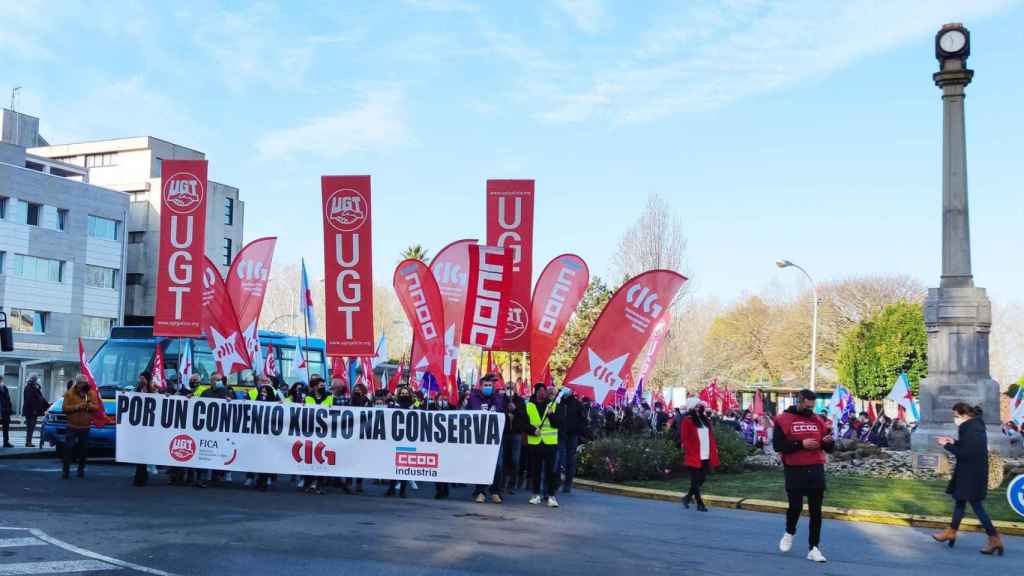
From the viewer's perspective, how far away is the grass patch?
1523 cm

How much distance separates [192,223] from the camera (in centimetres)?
1944

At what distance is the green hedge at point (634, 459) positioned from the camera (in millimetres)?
19438

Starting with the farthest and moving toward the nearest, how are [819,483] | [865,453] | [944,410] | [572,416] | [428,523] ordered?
[865,453] < [944,410] < [572,416] < [428,523] < [819,483]

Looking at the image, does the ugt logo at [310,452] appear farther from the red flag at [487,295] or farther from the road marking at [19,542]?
the road marking at [19,542]

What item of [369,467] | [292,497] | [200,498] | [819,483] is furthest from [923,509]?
[200,498]

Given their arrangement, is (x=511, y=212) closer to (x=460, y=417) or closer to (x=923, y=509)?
(x=460, y=417)

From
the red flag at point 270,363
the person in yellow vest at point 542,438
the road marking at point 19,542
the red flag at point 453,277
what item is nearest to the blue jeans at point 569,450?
the person in yellow vest at point 542,438

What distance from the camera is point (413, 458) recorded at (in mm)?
15266

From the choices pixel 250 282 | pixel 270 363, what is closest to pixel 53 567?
pixel 250 282

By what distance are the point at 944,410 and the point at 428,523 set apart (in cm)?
1356

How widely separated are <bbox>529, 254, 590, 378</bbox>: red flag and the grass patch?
329 centimetres

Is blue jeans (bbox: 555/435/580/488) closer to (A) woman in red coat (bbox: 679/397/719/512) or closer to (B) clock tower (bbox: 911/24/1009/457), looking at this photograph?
(A) woman in red coat (bbox: 679/397/719/512)

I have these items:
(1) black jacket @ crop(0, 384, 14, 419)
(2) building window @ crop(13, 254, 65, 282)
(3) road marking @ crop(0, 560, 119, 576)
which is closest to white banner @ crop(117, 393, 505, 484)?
(3) road marking @ crop(0, 560, 119, 576)

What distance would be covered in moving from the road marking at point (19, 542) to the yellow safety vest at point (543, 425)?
7.90m
